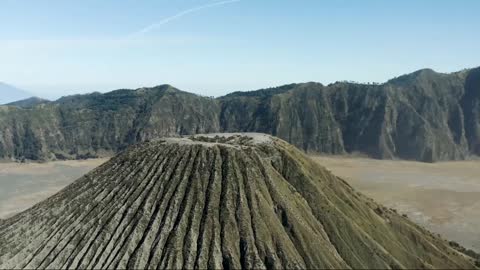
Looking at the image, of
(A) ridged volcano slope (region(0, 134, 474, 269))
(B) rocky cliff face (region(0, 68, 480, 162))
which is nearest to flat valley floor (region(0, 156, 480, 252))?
(B) rocky cliff face (region(0, 68, 480, 162))

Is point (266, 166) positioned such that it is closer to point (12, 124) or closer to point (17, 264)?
point (17, 264)

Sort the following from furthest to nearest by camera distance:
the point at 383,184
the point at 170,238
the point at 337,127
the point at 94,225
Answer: the point at 337,127
the point at 383,184
the point at 94,225
the point at 170,238

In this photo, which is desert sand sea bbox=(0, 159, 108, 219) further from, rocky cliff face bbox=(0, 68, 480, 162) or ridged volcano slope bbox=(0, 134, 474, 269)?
ridged volcano slope bbox=(0, 134, 474, 269)

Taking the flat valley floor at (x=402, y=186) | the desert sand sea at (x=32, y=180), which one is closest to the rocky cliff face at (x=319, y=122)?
the flat valley floor at (x=402, y=186)

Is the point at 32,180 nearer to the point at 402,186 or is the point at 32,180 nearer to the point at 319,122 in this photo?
the point at 402,186

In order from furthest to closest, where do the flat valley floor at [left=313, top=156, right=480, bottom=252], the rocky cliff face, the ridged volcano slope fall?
the rocky cliff face → the flat valley floor at [left=313, top=156, right=480, bottom=252] → the ridged volcano slope

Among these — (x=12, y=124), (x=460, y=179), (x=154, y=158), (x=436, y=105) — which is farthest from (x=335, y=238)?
(x=12, y=124)

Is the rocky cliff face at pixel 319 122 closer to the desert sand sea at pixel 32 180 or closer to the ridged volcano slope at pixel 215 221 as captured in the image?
the desert sand sea at pixel 32 180
